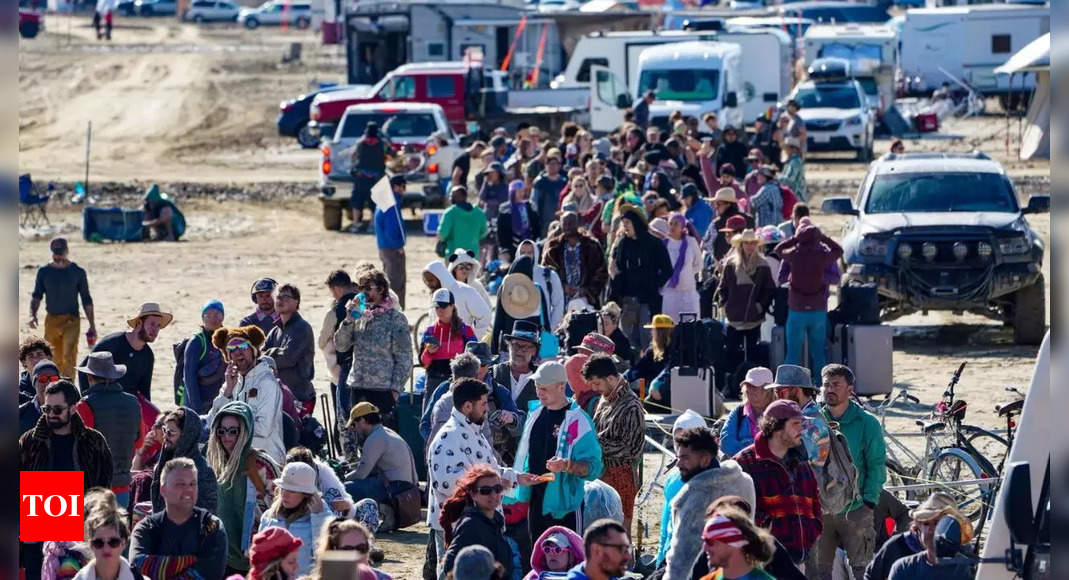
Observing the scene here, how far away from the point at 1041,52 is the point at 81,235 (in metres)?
17.0

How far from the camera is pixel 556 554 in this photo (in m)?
7.71

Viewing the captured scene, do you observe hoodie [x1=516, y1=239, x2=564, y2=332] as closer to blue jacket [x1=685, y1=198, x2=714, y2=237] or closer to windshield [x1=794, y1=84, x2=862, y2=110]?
blue jacket [x1=685, y1=198, x2=714, y2=237]

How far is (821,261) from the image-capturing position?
14578 mm

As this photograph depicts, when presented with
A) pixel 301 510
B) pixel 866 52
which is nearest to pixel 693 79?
pixel 866 52

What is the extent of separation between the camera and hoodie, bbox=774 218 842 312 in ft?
47.9

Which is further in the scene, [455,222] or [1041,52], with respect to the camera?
[1041,52]

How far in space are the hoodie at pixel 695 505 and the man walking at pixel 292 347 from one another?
16.7ft

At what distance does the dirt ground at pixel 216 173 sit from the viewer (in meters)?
17.2

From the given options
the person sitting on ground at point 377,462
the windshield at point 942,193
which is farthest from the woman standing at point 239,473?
the windshield at point 942,193

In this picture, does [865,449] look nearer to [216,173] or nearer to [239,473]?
[239,473]

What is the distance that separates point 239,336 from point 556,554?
11.7 ft

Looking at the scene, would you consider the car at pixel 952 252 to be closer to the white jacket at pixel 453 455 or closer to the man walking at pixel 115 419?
the white jacket at pixel 453 455

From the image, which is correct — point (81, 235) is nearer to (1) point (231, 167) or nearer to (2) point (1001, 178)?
(1) point (231, 167)

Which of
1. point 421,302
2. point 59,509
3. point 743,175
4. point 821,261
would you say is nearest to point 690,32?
point 743,175
